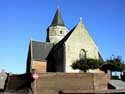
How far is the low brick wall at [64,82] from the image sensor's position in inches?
1192

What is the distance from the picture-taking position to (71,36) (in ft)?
152

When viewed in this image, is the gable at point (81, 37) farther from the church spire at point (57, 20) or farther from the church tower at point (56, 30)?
the church spire at point (57, 20)

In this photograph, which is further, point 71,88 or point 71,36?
point 71,36

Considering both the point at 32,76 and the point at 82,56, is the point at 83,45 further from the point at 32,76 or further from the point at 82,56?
the point at 32,76

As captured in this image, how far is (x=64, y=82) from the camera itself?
100 feet

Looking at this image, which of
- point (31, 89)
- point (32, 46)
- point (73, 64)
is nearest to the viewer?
point (31, 89)

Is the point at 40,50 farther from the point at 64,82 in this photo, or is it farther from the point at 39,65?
the point at 64,82

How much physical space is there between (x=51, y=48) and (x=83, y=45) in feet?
25.0

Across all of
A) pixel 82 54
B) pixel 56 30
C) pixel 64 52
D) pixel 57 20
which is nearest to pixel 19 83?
pixel 64 52

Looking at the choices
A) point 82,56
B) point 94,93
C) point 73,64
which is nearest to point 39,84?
point 94,93

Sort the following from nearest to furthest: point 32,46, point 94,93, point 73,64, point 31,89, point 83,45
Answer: point 94,93 < point 31,89 < point 73,64 < point 83,45 < point 32,46

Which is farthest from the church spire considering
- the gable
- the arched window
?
the arched window

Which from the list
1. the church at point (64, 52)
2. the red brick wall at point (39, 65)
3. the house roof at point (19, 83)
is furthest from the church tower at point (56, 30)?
the house roof at point (19, 83)

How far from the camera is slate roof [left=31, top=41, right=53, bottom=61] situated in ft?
163
